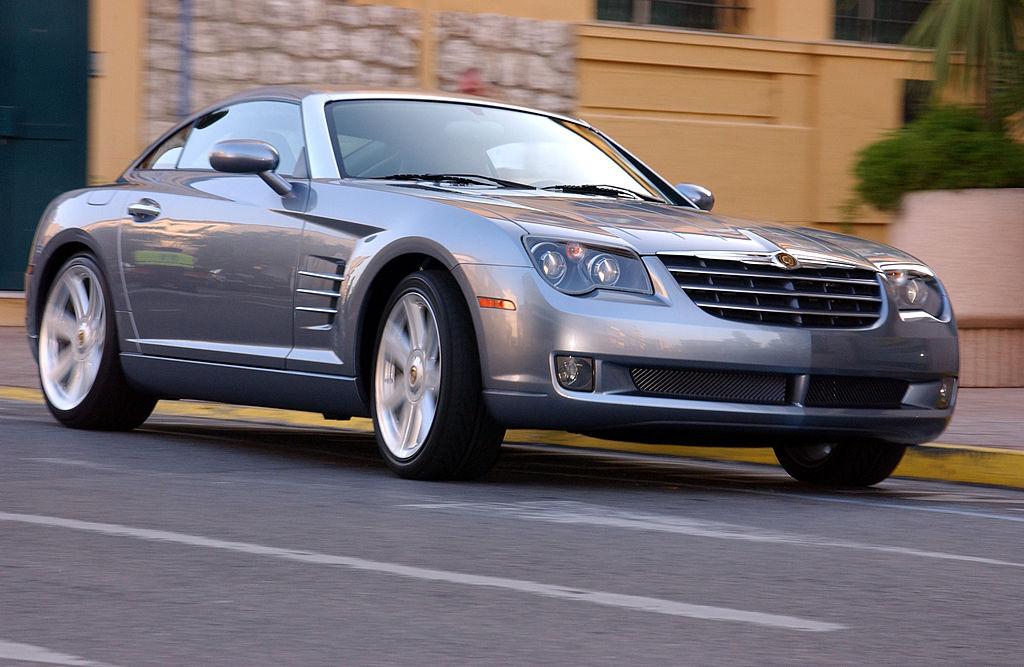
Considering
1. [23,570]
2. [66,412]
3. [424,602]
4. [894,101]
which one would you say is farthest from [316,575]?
[894,101]

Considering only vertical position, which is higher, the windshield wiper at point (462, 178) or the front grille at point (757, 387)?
the windshield wiper at point (462, 178)

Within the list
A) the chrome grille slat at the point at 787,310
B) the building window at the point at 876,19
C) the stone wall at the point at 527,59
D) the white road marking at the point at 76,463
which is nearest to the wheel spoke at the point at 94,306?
the white road marking at the point at 76,463

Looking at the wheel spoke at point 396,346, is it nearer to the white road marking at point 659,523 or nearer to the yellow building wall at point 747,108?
the white road marking at point 659,523

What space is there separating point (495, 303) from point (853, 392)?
1375 millimetres

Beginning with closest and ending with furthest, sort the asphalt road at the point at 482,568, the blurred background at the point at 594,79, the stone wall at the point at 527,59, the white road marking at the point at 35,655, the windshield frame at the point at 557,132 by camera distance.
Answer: the white road marking at the point at 35,655
the asphalt road at the point at 482,568
the windshield frame at the point at 557,132
the blurred background at the point at 594,79
the stone wall at the point at 527,59

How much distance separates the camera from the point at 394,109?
734 centimetres

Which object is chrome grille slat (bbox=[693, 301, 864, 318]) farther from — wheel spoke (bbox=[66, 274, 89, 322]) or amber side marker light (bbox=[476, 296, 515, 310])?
wheel spoke (bbox=[66, 274, 89, 322])

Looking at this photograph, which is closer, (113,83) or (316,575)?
(316,575)

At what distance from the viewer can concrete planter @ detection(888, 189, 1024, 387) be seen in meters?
11.4

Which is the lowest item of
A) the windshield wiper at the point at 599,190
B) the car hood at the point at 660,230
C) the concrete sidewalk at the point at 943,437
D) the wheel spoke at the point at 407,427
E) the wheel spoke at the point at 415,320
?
the concrete sidewalk at the point at 943,437

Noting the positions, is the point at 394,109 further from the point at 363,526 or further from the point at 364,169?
the point at 363,526

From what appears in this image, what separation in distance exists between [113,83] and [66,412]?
692 centimetres

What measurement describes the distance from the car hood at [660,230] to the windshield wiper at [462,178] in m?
0.23

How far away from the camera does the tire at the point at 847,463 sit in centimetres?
703
